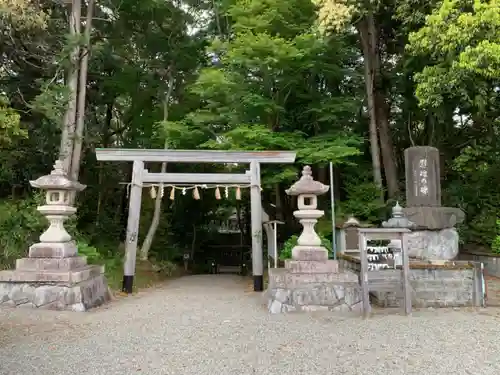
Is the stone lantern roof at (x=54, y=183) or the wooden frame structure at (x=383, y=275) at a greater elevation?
the stone lantern roof at (x=54, y=183)

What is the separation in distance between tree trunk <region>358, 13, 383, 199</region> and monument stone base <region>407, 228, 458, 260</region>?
3.05 metres

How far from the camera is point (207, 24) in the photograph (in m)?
14.8

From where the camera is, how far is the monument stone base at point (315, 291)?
6.45m

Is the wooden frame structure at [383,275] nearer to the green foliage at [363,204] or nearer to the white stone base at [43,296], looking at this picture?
the white stone base at [43,296]

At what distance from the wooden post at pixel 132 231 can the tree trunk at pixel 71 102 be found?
2375 mm

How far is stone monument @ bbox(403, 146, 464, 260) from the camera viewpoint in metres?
8.73

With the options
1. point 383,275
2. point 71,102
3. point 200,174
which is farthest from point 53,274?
point 71,102

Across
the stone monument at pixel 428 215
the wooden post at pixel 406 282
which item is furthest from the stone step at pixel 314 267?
the stone monument at pixel 428 215

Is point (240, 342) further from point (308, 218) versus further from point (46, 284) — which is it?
point (46, 284)

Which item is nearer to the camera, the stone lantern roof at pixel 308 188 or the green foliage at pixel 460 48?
the stone lantern roof at pixel 308 188

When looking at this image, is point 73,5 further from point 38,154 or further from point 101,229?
point 101,229

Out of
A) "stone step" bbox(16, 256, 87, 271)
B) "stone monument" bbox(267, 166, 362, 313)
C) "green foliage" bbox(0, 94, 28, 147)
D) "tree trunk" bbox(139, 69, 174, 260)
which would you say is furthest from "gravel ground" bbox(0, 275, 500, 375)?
"tree trunk" bbox(139, 69, 174, 260)

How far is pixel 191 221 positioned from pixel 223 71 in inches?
329

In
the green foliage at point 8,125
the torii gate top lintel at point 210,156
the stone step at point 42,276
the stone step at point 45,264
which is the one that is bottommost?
the stone step at point 42,276
